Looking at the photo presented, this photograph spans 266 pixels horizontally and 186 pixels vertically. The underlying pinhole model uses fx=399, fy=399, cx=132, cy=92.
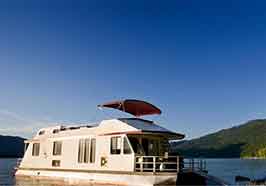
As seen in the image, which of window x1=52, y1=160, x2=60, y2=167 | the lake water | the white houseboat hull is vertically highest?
window x1=52, y1=160, x2=60, y2=167

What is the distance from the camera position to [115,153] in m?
26.2

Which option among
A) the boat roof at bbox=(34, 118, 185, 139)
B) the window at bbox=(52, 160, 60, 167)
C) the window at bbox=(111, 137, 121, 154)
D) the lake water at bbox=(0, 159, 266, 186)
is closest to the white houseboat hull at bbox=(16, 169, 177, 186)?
the window at bbox=(52, 160, 60, 167)

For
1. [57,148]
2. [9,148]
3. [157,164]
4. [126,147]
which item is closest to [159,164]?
[157,164]

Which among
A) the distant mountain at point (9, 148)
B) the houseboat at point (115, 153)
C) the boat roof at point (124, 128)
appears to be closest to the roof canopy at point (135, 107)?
the houseboat at point (115, 153)

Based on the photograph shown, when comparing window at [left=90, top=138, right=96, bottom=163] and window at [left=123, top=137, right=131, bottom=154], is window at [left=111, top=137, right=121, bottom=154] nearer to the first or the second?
window at [left=123, top=137, right=131, bottom=154]

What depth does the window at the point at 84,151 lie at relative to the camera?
93.7 ft

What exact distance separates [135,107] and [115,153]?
16.0 feet

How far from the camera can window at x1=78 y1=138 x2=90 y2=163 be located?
93.7 feet

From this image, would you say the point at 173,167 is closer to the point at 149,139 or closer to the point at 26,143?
the point at 149,139

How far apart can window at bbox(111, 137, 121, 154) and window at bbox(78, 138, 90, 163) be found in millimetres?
2774

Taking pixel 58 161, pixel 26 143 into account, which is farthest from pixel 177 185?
pixel 26 143

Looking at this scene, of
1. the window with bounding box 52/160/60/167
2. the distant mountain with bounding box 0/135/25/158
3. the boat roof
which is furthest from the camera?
the distant mountain with bounding box 0/135/25/158

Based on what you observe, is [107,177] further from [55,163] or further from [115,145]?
[55,163]

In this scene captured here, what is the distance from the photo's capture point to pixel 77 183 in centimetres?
2869
